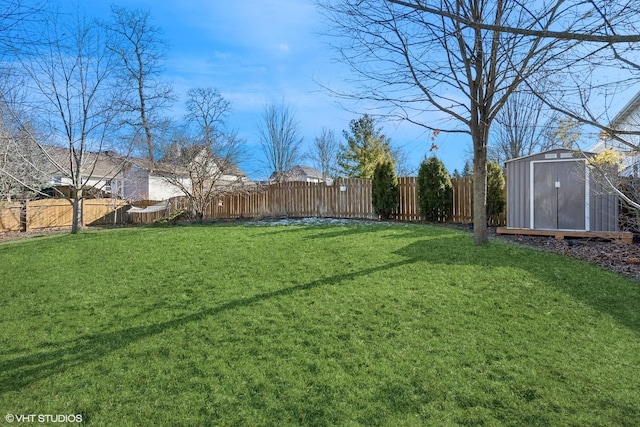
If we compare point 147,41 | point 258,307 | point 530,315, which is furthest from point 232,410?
point 147,41

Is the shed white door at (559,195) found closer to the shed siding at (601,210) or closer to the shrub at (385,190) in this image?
the shed siding at (601,210)

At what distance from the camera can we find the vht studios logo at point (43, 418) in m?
2.51

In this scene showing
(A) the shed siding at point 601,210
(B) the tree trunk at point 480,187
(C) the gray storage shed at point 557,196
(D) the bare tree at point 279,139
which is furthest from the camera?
(D) the bare tree at point 279,139

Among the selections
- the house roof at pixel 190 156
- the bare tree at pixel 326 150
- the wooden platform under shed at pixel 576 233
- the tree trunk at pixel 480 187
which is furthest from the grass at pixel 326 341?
the bare tree at pixel 326 150

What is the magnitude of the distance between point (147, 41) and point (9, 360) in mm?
20612

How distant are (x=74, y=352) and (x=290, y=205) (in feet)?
37.1

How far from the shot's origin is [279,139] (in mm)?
23219

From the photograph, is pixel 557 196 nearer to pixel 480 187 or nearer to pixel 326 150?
pixel 480 187

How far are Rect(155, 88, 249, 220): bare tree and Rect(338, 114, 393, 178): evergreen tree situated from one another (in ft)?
39.6

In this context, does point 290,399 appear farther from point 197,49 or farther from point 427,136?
point 197,49

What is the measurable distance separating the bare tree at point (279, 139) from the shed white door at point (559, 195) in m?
15.4

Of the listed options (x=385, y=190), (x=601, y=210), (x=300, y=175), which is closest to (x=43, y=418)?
(x=601, y=210)

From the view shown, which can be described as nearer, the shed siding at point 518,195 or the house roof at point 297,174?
the shed siding at point 518,195

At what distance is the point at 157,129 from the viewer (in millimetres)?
14969
